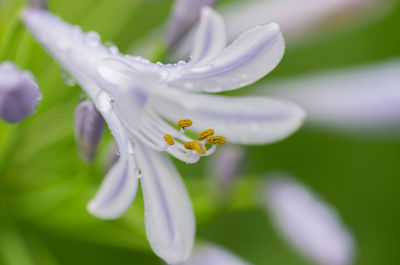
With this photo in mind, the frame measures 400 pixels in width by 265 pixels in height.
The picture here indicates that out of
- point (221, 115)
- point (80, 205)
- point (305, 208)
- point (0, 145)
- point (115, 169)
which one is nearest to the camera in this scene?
point (115, 169)

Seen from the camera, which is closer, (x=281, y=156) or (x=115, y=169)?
(x=115, y=169)

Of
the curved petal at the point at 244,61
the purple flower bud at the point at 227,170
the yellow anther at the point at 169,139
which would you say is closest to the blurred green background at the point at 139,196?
the purple flower bud at the point at 227,170

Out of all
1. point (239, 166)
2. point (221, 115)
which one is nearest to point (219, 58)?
point (221, 115)

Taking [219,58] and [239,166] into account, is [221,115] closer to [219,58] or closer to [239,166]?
[219,58]

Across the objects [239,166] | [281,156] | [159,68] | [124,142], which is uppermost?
[281,156]

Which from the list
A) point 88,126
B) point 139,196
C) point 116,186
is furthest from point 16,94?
point 139,196

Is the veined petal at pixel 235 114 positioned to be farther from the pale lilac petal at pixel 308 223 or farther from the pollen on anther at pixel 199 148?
the pale lilac petal at pixel 308 223

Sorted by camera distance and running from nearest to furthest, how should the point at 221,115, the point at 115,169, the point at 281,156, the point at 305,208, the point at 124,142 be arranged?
1. the point at 124,142
2. the point at 115,169
3. the point at 221,115
4. the point at 305,208
5. the point at 281,156

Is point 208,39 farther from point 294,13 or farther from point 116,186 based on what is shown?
point 294,13
